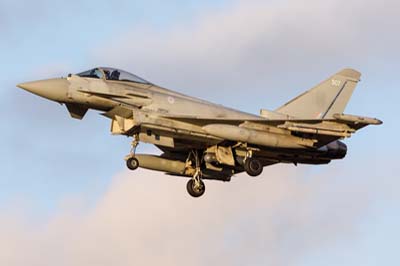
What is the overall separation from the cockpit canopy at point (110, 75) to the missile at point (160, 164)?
108 inches

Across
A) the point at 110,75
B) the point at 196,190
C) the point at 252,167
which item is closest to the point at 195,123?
the point at 252,167

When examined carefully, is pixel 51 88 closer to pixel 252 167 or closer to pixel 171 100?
pixel 171 100

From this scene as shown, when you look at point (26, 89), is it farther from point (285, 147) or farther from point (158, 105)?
point (285, 147)

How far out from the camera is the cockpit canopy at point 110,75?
41500 millimetres

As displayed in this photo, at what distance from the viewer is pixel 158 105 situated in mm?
41406

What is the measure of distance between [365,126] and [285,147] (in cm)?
256

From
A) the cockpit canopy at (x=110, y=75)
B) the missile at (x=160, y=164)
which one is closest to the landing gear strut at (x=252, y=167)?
the missile at (x=160, y=164)

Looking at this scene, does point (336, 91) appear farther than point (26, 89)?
Yes

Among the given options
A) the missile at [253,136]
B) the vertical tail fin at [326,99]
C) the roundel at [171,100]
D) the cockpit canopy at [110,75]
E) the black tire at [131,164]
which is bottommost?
the black tire at [131,164]

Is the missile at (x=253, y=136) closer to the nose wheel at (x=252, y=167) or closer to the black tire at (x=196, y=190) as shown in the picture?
the nose wheel at (x=252, y=167)

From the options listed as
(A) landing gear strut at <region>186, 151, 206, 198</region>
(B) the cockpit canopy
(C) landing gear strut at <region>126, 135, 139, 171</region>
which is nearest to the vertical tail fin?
(A) landing gear strut at <region>186, 151, 206, 198</region>

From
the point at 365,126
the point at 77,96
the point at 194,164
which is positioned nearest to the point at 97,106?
the point at 77,96

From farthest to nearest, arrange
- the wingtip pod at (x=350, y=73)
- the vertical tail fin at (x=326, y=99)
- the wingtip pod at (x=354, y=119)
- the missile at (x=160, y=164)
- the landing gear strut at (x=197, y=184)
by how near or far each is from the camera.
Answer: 1. the wingtip pod at (x=350, y=73)
2. the landing gear strut at (x=197, y=184)
3. the vertical tail fin at (x=326, y=99)
4. the missile at (x=160, y=164)
5. the wingtip pod at (x=354, y=119)

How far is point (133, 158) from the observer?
134ft
